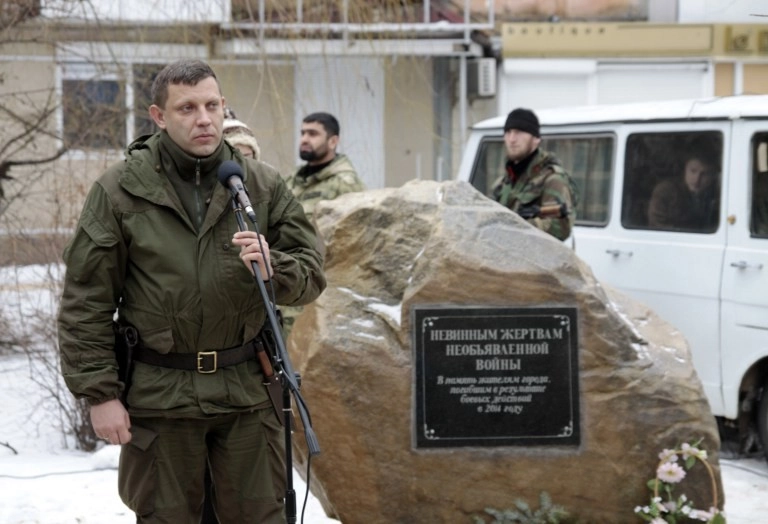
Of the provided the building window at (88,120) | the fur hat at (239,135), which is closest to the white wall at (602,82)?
the building window at (88,120)

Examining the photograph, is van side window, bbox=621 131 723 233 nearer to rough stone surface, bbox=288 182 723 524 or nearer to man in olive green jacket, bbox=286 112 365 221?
man in olive green jacket, bbox=286 112 365 221

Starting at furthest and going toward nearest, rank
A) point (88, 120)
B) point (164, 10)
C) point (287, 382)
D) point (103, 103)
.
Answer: point (164, 10)
point (103, 103)
point (88, 120)
point (287, 382)

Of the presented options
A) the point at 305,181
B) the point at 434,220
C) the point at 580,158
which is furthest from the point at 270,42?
the point at 434,220

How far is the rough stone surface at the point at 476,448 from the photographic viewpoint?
17.4 feet

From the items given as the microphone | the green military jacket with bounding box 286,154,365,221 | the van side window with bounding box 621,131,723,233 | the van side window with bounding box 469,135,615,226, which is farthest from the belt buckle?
the van side window with bounding box 469,135,615,226

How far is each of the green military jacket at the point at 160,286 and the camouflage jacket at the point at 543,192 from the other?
10.8 ft

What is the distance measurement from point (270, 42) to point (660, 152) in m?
6.25

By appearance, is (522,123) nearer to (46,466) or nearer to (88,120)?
(46,466)

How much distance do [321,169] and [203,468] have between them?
125 inches

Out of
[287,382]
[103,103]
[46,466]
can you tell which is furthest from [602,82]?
[287,382]

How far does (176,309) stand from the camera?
3648 mm

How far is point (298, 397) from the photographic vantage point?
323 cm

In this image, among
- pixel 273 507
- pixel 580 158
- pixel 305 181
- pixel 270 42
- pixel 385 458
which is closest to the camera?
pixel 273 507

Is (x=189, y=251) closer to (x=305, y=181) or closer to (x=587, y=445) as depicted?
(x=587, y=445)
